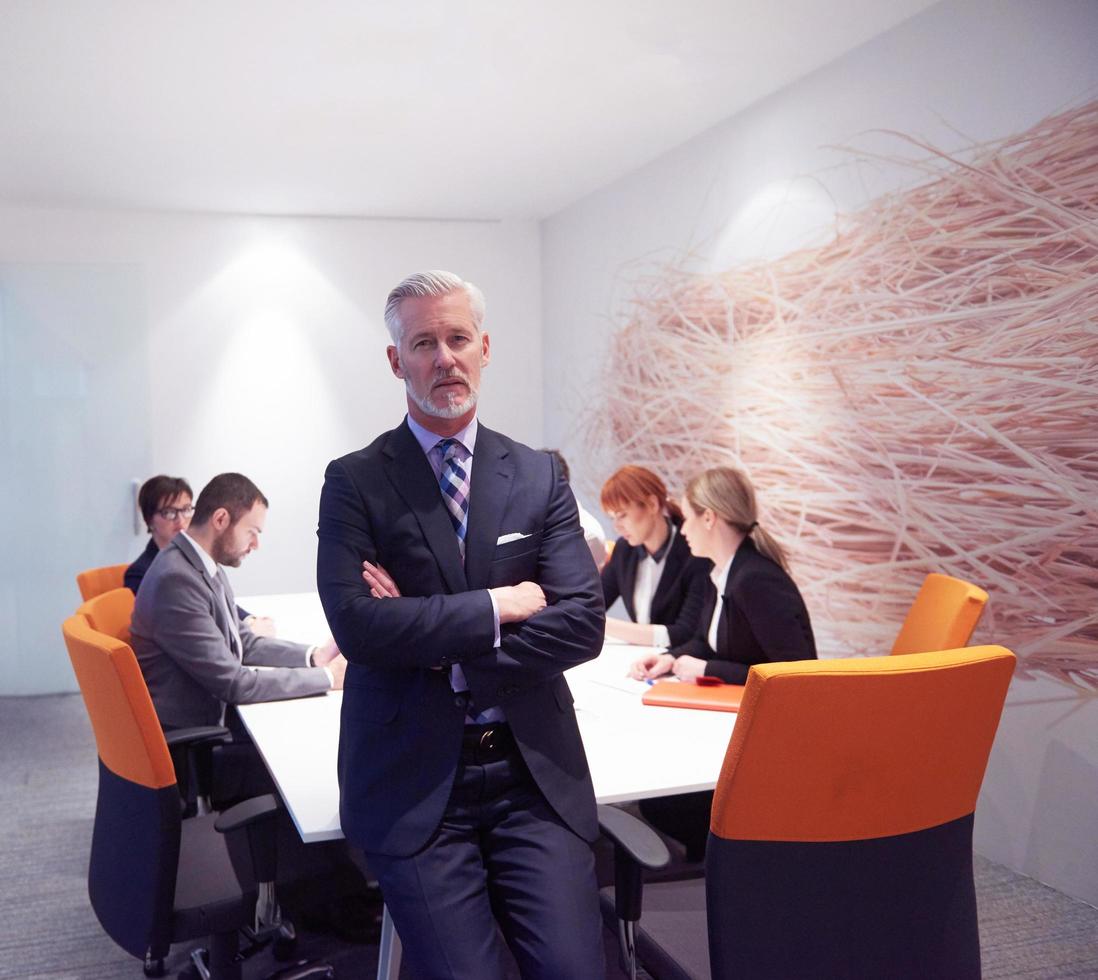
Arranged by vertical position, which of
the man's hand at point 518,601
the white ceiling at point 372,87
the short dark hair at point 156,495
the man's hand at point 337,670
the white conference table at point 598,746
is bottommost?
the white conference table at point 598,746

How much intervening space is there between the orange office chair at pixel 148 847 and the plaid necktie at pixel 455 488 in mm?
696

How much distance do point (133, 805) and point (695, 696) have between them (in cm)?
139

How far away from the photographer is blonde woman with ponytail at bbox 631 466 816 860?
8.95ft

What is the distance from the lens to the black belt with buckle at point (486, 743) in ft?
5.53

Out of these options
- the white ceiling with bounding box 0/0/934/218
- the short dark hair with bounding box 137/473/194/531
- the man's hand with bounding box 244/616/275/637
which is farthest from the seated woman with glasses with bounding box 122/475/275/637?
the white ceiling with bounding box 0/0/934/218

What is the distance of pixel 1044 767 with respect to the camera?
127 inches

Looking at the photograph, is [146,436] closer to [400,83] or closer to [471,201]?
[471,201]

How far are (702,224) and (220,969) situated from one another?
13.7 feet

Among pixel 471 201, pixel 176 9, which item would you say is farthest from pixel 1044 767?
pixel 471 201

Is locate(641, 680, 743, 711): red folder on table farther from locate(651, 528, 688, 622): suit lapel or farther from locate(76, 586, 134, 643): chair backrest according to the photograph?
locate(76, 586, 134, 643): chair backrest


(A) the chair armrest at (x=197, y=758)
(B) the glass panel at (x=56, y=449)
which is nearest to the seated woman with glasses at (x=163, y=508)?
(A) the chair armrest at (x=197, y=758)

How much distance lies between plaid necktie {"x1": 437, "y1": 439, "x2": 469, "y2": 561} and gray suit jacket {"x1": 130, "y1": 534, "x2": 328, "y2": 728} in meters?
1.21

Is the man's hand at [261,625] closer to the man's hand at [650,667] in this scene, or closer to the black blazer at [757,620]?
the man's hand at [650,667]

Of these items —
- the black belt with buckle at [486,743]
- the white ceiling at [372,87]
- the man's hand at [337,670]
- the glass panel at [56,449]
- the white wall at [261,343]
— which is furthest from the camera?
the white wall at [261,343]
